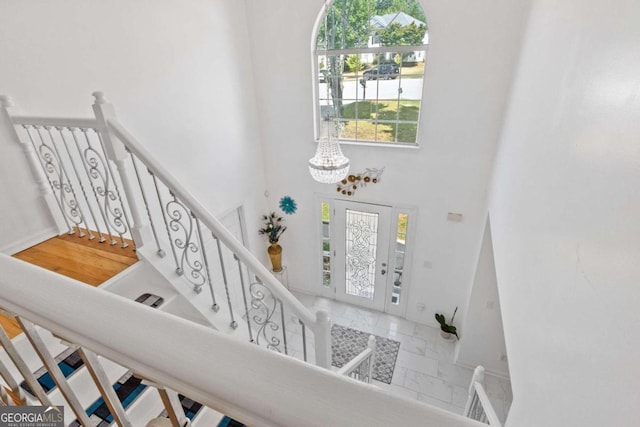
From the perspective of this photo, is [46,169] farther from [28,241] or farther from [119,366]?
[119,366]

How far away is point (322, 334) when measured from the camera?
1.88 meters

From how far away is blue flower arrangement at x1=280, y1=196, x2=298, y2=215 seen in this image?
5.20m

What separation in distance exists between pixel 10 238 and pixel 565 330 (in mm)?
3281

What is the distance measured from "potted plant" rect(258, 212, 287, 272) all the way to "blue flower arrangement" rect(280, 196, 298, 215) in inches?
7.5

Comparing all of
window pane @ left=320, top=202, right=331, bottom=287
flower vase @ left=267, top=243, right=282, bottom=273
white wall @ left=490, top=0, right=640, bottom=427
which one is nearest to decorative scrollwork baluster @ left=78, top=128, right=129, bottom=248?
white wall @ left=490, top=0, right=640, bottom=427

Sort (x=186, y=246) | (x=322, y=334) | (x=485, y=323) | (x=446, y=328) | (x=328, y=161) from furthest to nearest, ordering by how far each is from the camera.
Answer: (x=446, y=328) < (x=485, y=323) < (x=328, y=161) < (x=186, y=246) < (x=322, y=334)

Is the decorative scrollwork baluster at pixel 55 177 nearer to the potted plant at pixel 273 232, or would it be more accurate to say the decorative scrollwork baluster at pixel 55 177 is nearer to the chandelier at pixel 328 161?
the chandelier at pixel 328 161

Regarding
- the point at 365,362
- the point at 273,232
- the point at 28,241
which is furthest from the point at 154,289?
the point at 273,232

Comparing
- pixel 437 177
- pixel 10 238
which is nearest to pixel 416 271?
pixel 437 177

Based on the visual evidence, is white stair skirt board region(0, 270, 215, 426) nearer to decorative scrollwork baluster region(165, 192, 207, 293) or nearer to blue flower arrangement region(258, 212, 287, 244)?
decorative scrollwork baluster region(165, 192, 207, 293)

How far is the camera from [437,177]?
4211 mm

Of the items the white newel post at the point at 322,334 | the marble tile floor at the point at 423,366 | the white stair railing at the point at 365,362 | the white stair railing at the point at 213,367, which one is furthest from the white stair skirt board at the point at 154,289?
the marble tile floor at the point at 423,366

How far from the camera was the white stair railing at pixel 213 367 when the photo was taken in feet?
1.14

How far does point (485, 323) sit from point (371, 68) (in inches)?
137
